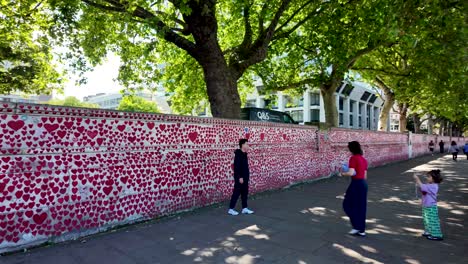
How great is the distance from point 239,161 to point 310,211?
224 centimetres

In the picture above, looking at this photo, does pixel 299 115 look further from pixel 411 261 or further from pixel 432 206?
pixel 411 261

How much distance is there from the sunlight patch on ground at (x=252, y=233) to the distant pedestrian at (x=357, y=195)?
162 cm

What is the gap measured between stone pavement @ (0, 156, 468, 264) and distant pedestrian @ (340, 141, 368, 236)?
250 mm

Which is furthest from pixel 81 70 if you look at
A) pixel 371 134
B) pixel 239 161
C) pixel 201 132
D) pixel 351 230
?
pixel 371 134

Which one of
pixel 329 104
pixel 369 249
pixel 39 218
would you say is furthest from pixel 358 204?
pixel 329 104

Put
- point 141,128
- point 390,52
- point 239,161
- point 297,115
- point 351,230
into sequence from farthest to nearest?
point 297,115, point 390,52, point 239,161, point 141,128, point 351,230

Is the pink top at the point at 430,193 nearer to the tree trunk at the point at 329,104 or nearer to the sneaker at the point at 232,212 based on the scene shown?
the sneaker at the point at 232,212

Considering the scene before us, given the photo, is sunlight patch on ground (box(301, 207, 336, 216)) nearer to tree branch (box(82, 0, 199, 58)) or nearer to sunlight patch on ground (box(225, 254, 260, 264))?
sunlight patch on ground (box(225, 254, 260, 264))

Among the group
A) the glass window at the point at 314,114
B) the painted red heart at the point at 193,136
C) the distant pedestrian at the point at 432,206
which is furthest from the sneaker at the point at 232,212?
the glass window at the point at 314,114

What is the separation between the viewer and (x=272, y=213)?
288 inches

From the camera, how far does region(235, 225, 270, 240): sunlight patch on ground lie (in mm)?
5594

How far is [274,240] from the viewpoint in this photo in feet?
17.7

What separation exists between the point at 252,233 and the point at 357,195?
2050 millimetres

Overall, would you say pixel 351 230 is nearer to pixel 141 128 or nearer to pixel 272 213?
pixel 272 213
